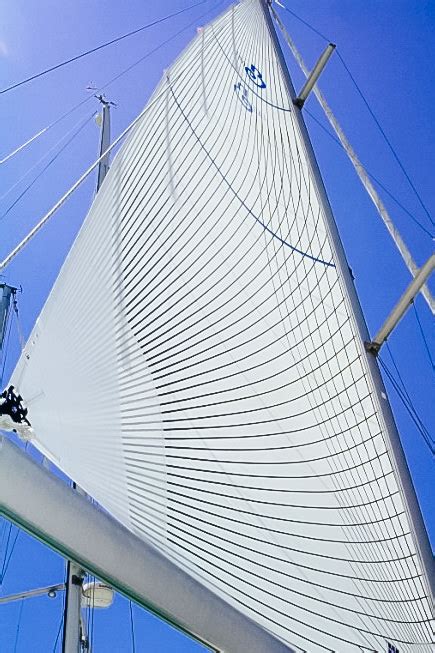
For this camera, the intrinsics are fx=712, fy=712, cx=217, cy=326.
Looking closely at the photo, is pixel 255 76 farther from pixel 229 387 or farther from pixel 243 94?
pixel 229 387

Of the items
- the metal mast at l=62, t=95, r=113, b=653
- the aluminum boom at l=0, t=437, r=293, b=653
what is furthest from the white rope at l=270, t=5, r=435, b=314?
the aluminum boom at l=0, t=437, r=293, b=653

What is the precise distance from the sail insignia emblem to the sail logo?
26 centimetres

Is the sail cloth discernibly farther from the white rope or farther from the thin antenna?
the thin antenna

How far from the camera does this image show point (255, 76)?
638cm

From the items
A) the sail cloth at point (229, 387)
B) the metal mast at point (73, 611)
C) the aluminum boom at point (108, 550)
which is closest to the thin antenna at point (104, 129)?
the metal mast at point (73, 611)

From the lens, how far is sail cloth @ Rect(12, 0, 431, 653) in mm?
2768

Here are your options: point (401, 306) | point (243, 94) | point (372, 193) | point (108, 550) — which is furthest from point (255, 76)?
point (108, 550)

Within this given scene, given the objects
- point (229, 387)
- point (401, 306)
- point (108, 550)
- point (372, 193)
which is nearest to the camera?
point (108, 550)

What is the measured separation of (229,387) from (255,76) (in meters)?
3.69

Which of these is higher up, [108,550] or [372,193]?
[372,193]

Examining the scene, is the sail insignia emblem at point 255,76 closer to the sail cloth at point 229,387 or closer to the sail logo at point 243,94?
the sail logo at point 243,94

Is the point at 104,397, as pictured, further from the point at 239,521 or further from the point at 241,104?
the point at 241,104

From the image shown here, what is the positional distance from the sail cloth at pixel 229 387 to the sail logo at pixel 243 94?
30cm

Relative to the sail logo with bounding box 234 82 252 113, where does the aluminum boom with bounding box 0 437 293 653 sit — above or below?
below
